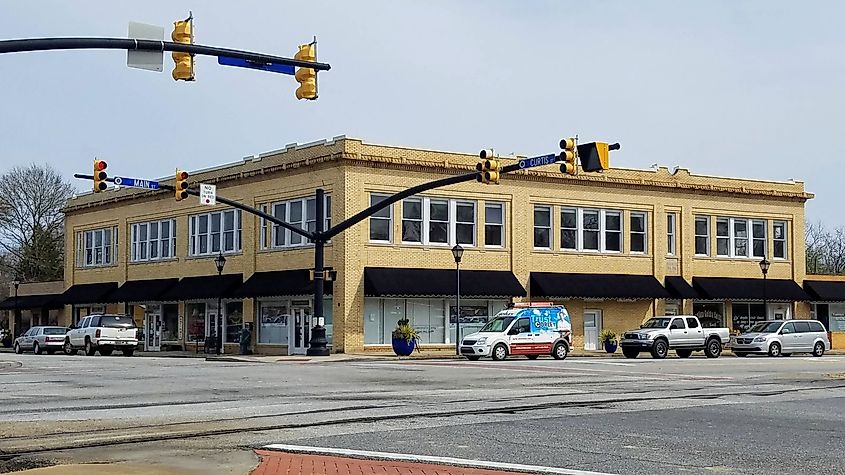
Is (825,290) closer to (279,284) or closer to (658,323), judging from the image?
(658,323)

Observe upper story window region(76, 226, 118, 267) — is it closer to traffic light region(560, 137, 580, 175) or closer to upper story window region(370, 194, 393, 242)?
upper story window region(370, 194, 393, 242)

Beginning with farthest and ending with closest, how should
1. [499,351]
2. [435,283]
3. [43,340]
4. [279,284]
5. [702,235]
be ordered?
[702,235], [43,340], [279,284], [435,283], [499,351]

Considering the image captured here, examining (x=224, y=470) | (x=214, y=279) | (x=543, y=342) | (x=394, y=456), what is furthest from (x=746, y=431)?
(x=214, y=279)

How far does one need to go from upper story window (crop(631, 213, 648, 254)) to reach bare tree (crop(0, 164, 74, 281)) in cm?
4382

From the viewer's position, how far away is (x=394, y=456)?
12.0 metres

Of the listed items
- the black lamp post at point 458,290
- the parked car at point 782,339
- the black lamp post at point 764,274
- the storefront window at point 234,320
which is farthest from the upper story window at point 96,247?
the black lamp post at point 764,274

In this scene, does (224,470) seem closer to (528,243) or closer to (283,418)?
(283,418)

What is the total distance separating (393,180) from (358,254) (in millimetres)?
3450

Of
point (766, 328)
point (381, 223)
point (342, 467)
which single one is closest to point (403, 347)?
point (381, 223)

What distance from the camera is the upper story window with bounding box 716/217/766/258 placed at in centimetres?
5519

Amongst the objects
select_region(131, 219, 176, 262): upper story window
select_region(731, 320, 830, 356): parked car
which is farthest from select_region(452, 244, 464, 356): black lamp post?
select_region(131, 219, 176, 262): upper story window

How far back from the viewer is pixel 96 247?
62.6 metres

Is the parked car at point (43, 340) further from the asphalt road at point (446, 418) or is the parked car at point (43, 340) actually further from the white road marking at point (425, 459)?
the white road marking at point (425, 459)

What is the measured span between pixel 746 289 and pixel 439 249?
16.6 m
